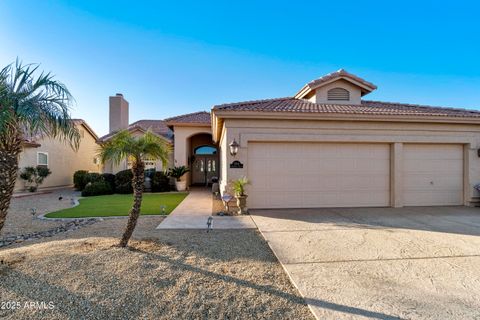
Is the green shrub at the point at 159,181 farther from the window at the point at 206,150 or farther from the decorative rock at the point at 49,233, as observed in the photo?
the decorative rock at the point at 49,233

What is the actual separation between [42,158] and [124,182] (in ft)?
26.7

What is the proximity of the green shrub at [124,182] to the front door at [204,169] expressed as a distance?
256 inches

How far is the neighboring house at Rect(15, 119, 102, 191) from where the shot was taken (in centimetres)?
1669

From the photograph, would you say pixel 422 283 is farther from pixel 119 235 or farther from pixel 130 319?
pixel 119 235

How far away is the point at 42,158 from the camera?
18.2 meters

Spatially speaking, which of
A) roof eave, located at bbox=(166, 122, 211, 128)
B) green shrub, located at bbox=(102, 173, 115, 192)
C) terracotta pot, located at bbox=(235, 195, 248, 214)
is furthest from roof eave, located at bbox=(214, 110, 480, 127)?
green shrub, located at bbox=(102, 173, 115, 192)

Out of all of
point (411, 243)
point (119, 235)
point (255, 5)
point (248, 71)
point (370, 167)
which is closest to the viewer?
point (411, 243)

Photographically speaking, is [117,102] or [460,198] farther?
[117,102]

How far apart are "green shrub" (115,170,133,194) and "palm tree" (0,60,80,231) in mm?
11681

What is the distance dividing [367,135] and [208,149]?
551 inches

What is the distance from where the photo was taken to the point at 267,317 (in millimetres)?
2836

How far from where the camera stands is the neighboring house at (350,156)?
30.5ft

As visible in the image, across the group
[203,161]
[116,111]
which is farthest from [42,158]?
[203,161]

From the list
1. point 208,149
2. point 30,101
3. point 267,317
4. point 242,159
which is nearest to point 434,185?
point 242,159
